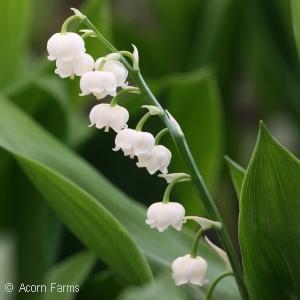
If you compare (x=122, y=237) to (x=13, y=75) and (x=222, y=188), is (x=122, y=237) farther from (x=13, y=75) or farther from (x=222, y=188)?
(x=222, y=188)

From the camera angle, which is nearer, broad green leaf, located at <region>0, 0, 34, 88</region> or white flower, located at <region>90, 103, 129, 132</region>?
white flower, located at <region>90, 103, 129, 132</region>

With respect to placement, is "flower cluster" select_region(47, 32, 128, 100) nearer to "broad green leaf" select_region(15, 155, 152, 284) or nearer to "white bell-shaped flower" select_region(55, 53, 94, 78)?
"white bell-shaped flower" select_region(55, 53, 94, 78)

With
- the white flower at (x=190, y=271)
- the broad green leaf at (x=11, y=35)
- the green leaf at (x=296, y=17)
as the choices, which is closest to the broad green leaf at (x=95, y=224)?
the white flower at (x=190, y=271)

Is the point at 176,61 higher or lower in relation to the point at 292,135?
higher

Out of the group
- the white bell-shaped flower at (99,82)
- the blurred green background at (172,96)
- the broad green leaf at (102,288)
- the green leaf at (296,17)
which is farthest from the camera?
the blurred green background at (172,96)

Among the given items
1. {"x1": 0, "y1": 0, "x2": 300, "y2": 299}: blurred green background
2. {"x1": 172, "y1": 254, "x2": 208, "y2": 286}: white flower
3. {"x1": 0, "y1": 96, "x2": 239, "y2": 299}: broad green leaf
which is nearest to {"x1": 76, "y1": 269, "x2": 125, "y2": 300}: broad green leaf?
{"x1": 0, "y1": 0, "x2": 300, "y2": 299}: blurred green background

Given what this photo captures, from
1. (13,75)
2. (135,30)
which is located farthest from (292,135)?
(13,75)

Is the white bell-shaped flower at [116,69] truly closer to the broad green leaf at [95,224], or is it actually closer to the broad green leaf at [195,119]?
the broad green leaf at [95,224]
